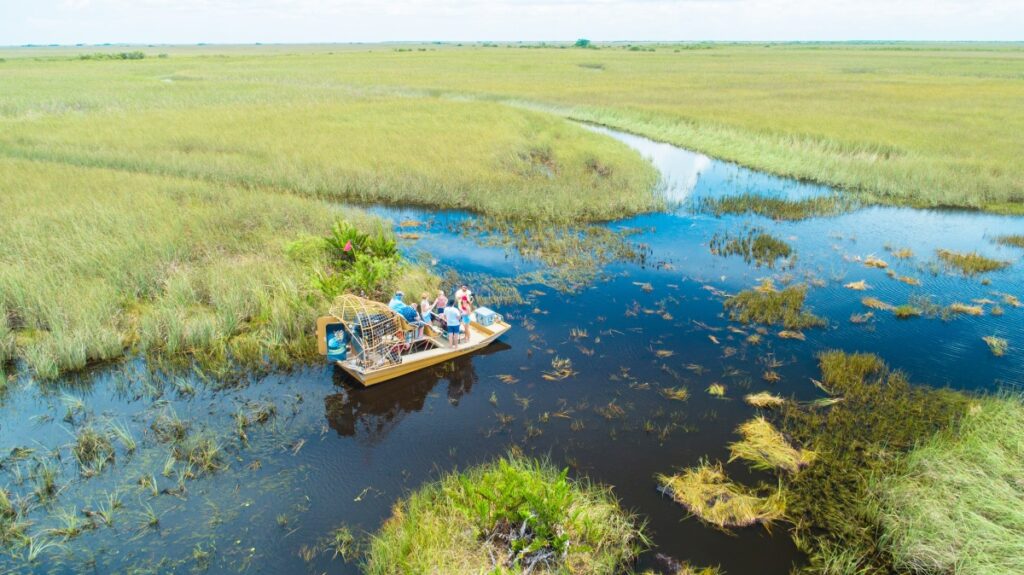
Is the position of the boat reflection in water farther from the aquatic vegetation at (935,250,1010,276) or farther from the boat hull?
the aquatic vegetation at (935,250,1010,276)

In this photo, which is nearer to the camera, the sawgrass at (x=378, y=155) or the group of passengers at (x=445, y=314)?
the group of passengers at (x=445, y=314)

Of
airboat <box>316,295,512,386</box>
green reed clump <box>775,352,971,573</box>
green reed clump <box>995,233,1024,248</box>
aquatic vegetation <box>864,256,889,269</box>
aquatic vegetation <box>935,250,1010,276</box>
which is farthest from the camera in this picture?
green reed clump <box>995,233,1024,248</box>

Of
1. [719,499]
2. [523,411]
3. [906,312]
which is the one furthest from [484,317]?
[906,312]

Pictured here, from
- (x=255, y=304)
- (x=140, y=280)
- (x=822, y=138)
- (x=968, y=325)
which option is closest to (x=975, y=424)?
(x=968, y=325)

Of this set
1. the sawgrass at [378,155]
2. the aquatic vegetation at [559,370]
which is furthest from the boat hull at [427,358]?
the sawgrass at [378,155]

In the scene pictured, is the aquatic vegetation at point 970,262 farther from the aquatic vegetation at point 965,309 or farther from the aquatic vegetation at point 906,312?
the aquatic vegetation at point 906,312

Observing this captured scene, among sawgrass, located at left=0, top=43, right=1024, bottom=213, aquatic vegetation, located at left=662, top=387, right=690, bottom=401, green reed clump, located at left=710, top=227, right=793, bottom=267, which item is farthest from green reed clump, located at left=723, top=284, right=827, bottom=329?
sawgrass, located at left=0, top=43, right=1024, bottom=213

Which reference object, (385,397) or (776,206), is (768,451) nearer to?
(385,397)
